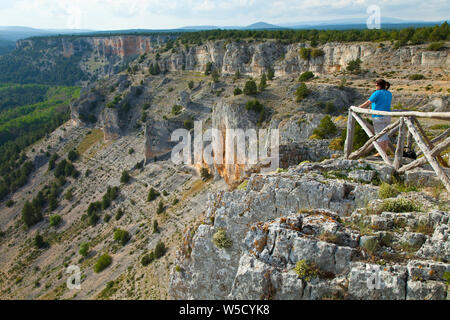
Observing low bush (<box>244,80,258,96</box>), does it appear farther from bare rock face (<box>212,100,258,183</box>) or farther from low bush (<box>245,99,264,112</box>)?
low bush (<box>245,99,264,112</box>)

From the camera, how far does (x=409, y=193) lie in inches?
293

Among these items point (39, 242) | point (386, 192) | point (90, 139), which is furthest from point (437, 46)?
point (90, 139)

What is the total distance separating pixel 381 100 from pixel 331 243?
572cm

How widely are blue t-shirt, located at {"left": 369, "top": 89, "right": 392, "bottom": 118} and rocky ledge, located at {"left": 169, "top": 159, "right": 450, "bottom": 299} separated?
1.87 metres

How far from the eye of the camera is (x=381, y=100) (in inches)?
367

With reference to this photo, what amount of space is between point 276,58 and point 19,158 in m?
71.2

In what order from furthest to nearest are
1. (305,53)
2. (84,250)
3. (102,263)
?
(305,53) < (84,250) < (102,263)

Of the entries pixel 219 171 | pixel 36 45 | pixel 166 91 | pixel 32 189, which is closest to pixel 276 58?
pixel 166 91

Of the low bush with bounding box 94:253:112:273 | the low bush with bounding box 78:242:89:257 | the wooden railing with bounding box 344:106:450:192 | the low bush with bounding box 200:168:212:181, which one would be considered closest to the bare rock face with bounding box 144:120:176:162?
the low bush with bounding box 200:168:212:181

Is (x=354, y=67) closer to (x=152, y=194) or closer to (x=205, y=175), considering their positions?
(x=205, y=175)

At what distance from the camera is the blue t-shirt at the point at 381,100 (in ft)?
30.3

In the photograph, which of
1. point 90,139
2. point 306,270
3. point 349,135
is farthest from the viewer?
point 90,139

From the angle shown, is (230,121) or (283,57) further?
(283,57)

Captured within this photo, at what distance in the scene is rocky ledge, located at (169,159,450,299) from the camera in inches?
199
